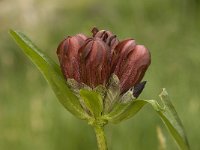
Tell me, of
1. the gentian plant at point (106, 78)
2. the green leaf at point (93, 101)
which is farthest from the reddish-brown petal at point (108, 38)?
the green leaf at point (93, 101)

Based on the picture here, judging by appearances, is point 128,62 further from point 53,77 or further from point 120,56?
point 53,77

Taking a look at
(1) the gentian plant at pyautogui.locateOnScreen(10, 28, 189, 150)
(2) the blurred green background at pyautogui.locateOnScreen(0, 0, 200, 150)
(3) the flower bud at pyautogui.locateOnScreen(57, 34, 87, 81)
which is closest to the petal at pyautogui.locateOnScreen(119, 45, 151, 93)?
(1) the gentian plant at pyautogui.locateOnScreen(10, 28, 189, 150)

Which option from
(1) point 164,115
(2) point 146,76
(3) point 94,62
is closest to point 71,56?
(3) point 94,62

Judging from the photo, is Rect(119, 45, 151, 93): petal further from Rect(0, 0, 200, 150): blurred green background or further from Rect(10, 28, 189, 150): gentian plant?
Rect(0, 0, 200, 150): blurred green background

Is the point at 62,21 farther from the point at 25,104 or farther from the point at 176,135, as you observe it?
the point at 176,135

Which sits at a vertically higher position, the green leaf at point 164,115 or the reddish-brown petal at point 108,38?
the reddish-brown petal at point 108,38

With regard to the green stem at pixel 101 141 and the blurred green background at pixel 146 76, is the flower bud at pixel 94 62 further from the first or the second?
the blurred green background at pixel 146 76
